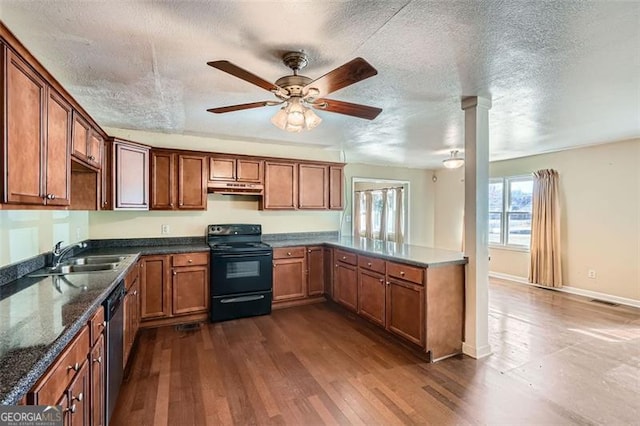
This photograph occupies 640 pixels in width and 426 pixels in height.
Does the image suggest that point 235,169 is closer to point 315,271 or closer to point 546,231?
point 315,271

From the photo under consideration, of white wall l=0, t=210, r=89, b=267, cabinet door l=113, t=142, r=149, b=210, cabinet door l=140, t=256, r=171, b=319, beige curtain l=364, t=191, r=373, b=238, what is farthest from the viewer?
beige curtain l=364, t=191, r=373, b=238

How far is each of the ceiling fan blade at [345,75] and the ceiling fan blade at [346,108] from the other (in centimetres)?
16

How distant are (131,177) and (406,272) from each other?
3.15 m

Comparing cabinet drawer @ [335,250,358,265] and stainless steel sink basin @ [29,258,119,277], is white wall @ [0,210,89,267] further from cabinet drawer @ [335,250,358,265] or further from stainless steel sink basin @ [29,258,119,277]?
cabinet drawer @ [335,250,358,265]

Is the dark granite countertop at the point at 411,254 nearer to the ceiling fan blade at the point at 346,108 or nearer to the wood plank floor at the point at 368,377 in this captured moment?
the wood plank floor at the point at 368,377

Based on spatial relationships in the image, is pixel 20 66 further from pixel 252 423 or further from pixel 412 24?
pixel 252 423

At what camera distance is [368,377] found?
252cm

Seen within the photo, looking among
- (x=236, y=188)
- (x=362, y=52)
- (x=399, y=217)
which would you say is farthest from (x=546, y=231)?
(x=236, y=188)

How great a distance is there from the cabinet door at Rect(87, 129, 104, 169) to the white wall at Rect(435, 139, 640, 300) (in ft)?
20.9

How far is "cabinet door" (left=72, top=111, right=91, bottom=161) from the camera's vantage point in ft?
7.24

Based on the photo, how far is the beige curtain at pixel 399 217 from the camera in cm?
699

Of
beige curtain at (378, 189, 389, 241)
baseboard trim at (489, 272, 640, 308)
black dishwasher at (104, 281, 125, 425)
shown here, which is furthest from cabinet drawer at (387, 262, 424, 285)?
beige curtain at (378, 189, 389, 241)

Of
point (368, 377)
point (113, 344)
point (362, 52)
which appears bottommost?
point (368, 377)

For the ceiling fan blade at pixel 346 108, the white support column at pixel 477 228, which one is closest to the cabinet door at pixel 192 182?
the ceiling fan blade at pixel 346 108
